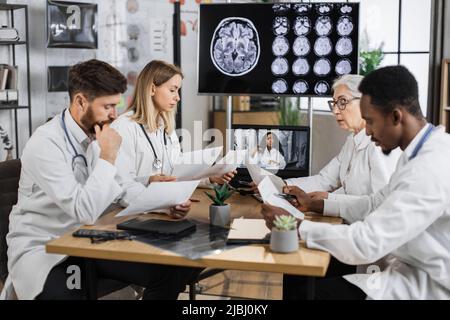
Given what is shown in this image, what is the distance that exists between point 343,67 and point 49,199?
205cm

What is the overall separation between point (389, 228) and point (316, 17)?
2133 millimetres

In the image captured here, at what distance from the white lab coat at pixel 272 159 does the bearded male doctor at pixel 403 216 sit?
1249 mm

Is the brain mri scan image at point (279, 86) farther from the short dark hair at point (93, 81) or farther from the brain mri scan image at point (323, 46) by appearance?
the short dark hair at point (93, 81)

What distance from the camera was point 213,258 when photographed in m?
1.74

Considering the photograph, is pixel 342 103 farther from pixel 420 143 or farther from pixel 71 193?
pixel 71 193

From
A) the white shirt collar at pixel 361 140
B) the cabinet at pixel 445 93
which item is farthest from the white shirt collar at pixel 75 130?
the cabinet at pixel 445 93

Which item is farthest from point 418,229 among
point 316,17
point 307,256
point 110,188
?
point 316,17

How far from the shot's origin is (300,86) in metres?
3.70

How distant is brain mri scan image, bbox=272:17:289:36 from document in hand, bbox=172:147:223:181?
4.30ft

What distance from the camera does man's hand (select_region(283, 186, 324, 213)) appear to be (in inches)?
93.3

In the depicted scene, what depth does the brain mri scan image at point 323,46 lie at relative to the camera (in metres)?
3.60

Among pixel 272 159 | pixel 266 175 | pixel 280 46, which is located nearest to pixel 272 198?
pixel 266 175
